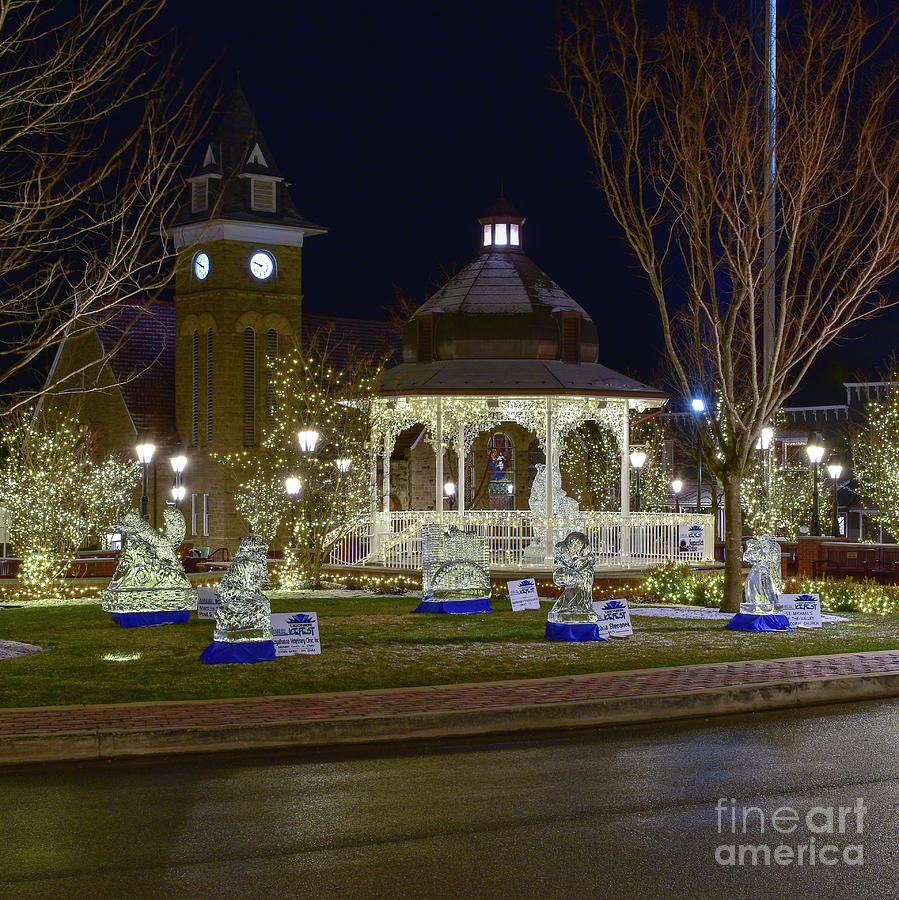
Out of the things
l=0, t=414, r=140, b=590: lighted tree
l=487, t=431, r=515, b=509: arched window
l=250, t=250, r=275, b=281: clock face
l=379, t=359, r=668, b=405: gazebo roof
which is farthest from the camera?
l=250, t=250, r=275, b=281: clock face

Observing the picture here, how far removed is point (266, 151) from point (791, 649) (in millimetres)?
43650

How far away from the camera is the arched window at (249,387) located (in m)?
54.1

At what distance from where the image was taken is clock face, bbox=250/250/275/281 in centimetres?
5447

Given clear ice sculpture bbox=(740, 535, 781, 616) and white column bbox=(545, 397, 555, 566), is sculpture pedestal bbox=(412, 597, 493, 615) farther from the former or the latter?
white column bbox=(545, 397, 555, 566)

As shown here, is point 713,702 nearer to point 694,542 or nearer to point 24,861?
point 24,861

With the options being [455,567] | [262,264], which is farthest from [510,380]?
[262,264]

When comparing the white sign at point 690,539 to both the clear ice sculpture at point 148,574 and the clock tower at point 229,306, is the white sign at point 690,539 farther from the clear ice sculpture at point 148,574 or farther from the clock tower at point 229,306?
the clock tower at point 229,306

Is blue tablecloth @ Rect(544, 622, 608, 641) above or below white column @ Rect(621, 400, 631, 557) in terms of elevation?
below

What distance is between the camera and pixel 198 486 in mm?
54219

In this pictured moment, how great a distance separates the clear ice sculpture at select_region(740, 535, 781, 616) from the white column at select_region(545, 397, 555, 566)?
991cm

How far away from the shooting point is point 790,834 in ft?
25.7

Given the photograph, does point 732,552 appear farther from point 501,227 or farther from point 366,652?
point 501,227

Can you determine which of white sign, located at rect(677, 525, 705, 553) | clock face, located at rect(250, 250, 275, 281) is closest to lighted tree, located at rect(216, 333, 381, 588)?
white sign, located at rect(677, 525, 705, 553)

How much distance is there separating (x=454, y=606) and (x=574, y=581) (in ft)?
16.5
